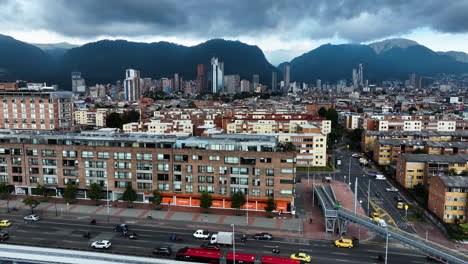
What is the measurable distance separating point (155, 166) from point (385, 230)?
3712 centimetres

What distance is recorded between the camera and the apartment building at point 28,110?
359ft

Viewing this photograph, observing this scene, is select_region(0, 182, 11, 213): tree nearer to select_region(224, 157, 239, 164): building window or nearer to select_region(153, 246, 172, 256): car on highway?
select_region(153, 246, 172, 256): car on highway

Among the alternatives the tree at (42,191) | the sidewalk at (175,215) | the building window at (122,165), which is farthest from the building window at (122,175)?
the tree at (42,191)

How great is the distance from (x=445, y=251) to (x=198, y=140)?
127ft

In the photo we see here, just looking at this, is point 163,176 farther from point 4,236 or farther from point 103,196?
point 4,236

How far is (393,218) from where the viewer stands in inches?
2144

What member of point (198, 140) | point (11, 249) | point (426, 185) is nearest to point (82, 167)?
point (198, 140)

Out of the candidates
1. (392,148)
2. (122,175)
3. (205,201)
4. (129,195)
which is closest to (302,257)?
(205,201)

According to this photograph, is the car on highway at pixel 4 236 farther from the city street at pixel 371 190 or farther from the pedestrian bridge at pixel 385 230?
the city street at pixel 371 190

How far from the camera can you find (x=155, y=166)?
187 ft

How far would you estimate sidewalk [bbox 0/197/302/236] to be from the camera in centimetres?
4959

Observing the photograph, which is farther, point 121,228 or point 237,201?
point 237,201

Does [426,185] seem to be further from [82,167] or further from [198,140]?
[82,167]

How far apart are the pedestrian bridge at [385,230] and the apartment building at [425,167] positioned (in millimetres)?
27203
